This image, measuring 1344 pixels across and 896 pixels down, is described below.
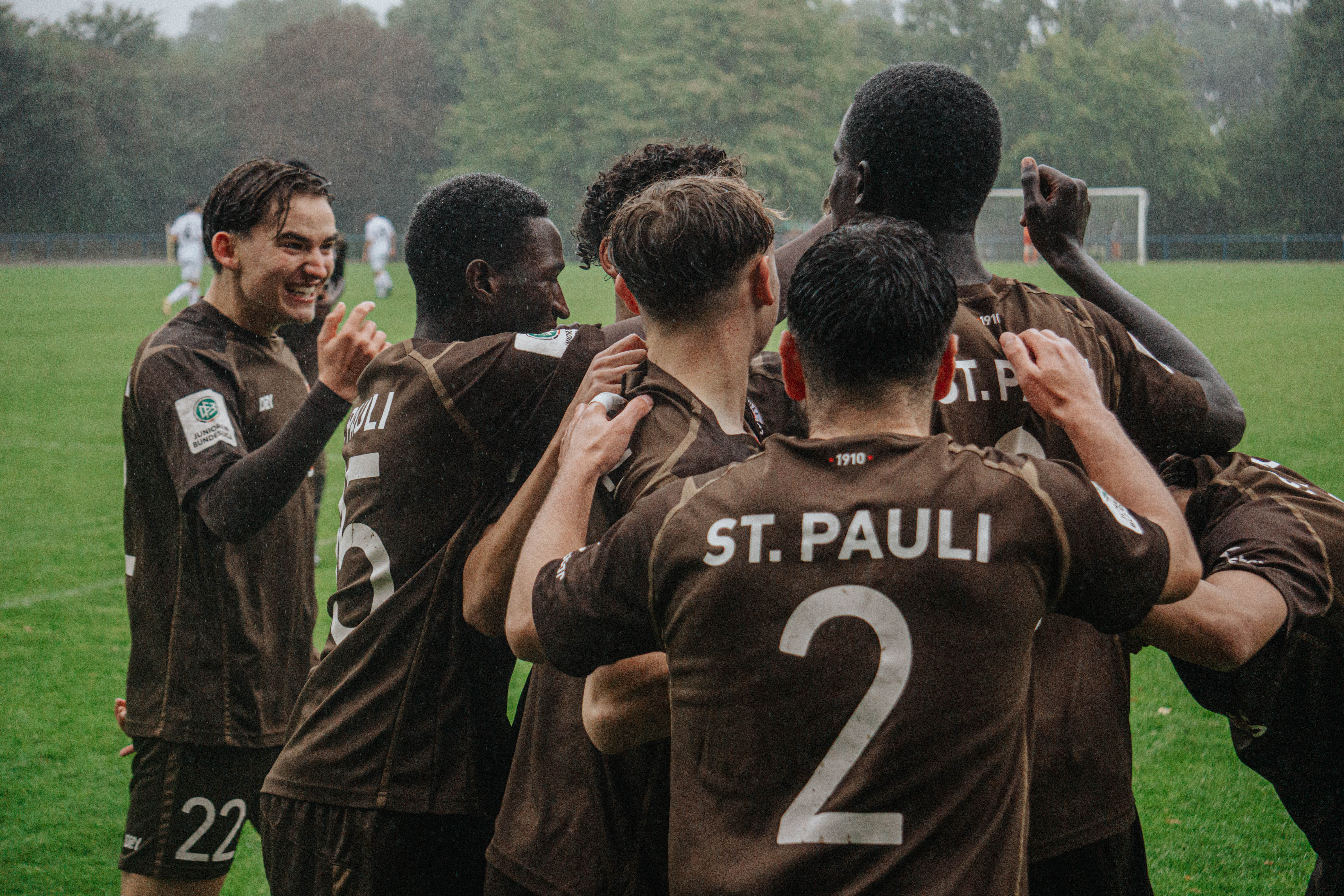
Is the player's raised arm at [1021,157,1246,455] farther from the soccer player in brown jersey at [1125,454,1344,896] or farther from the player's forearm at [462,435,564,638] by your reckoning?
the player's forearm at [462,435,564,638]

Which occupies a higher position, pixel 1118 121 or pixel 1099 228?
pixel 1118 121

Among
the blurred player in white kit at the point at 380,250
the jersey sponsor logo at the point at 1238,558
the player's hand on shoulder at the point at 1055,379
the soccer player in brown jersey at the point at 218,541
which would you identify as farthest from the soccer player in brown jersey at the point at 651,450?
the blurred player in white kit at the point at 380,250


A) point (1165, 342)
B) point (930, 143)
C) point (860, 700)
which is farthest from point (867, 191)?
point (860, 700)

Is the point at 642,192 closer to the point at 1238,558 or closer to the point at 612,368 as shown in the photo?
the point at 612,368

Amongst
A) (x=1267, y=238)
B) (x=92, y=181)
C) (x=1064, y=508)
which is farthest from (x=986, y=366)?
(x=92, y=181)

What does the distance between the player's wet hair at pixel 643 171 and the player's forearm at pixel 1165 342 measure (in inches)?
32.6

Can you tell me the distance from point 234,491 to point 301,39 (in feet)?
196

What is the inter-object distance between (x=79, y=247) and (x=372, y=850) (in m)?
52.0

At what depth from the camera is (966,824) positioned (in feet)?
5.48

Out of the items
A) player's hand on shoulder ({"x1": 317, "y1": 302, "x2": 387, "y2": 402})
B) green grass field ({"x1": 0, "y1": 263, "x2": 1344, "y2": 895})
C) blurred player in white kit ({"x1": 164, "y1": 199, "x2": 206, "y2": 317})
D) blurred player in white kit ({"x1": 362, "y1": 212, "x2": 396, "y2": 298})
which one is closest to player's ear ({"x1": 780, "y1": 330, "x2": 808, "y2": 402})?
player's hand on shoulder ({"x1": 317, "y1": 302, "x2": 387, "y2": 402})

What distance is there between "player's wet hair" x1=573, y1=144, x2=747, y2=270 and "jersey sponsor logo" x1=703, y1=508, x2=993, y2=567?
1.39m

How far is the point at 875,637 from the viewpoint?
167 cm

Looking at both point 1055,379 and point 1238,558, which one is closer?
point 1055,379

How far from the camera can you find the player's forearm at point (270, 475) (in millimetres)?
3004
